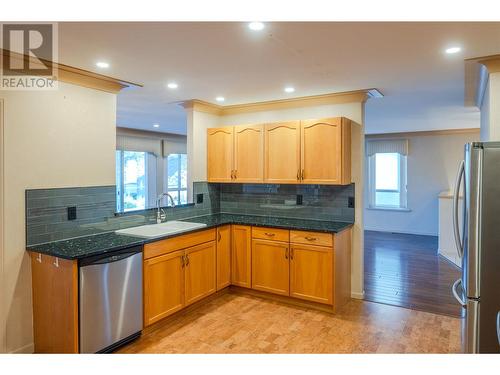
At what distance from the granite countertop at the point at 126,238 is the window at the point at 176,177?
13.4 feet

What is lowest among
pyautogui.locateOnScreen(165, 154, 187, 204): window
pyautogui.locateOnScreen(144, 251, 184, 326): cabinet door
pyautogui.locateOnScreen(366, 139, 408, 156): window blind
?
pyautogui.locateOnScreen(144, 251, 184, 326): cabinet door

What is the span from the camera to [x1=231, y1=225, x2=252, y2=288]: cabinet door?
3.94 metres

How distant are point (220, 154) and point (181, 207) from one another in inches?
33.4

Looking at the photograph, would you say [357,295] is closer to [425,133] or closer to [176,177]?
[425,133]

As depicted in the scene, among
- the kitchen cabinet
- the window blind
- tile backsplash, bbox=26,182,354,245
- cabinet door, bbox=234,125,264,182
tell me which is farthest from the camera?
the window blind

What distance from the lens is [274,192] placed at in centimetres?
440

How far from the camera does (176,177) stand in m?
8.50

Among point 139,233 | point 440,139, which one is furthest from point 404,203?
point 139,233

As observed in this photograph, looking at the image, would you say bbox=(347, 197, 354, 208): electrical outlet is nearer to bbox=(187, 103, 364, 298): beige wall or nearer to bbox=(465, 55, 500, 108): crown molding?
bbox=(187, 103, 364, 298): beige wall

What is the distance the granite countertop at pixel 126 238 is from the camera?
2527 millimetres

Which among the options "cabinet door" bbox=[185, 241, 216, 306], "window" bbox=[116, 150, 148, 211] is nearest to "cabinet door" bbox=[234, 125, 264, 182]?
"cabinet door" bbox=[185, 241, 216, 306]

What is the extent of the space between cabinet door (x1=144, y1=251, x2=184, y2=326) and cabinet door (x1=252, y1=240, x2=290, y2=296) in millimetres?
928

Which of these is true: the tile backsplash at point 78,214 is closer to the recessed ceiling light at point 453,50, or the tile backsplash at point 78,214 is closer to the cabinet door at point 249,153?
the cabinet door at point 249,153
